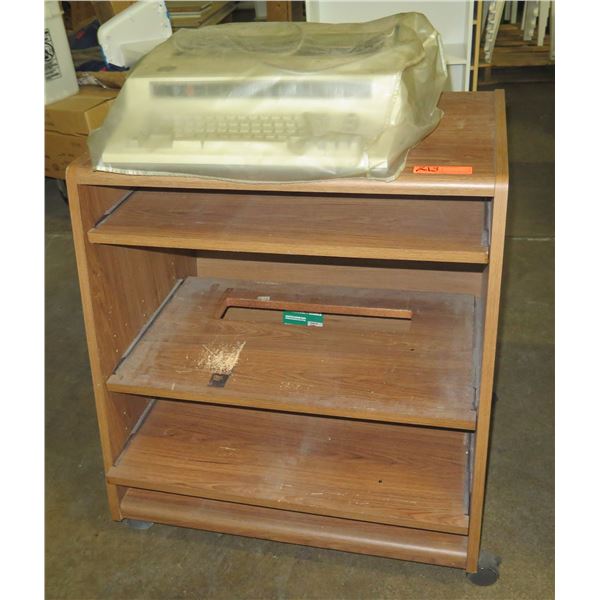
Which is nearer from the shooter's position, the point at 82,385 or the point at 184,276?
the point at 184,276

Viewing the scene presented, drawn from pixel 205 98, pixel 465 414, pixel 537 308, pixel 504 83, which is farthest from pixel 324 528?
pixel 504 83

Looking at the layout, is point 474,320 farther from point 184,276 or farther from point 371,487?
point 184,276

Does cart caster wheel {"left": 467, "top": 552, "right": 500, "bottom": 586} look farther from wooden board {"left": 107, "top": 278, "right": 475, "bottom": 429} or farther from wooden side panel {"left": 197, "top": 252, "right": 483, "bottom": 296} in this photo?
wooden side panel {"left": 197, "top": 252, "right": 483, "bottom": 296}

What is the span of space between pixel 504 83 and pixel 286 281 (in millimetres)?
3080

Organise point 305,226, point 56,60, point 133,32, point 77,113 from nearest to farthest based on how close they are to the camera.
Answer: point 305,226
point 133,32
point 77,113
point 56,60

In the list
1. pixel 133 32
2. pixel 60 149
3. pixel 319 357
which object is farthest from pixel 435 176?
pixel 60 149

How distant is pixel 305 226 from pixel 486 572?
789mm

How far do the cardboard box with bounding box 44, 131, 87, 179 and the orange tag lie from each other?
1874 mm

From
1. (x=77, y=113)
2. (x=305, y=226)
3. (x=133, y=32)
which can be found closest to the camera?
(x=305, y=226)

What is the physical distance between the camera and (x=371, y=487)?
1413 mm

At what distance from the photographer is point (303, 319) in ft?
5.19

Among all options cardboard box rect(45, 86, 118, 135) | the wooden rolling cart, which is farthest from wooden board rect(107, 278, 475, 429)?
cardboard box rect(45, 86, 118, 135)

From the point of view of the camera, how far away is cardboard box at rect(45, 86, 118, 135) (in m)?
2.64

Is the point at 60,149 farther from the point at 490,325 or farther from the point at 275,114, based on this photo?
the point at 490,325
